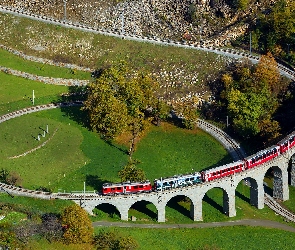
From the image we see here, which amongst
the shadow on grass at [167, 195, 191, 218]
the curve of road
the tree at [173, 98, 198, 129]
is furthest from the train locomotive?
the curve of road

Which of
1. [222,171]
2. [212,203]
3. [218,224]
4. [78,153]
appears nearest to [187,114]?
[78,153]

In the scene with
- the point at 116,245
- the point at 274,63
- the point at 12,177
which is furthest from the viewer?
the point at 274,63

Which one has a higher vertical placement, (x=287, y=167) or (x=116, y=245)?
(x=287, y=167)

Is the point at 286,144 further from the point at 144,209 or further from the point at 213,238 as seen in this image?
the point at 144,209

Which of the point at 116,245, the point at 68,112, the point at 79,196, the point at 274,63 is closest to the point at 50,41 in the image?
the point at 68,112

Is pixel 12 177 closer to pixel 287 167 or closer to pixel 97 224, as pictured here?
pixel 97 224

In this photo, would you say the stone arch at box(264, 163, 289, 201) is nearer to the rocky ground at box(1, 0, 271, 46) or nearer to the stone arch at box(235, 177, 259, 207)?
the stone arch at box(235, 177, 259, 207)
